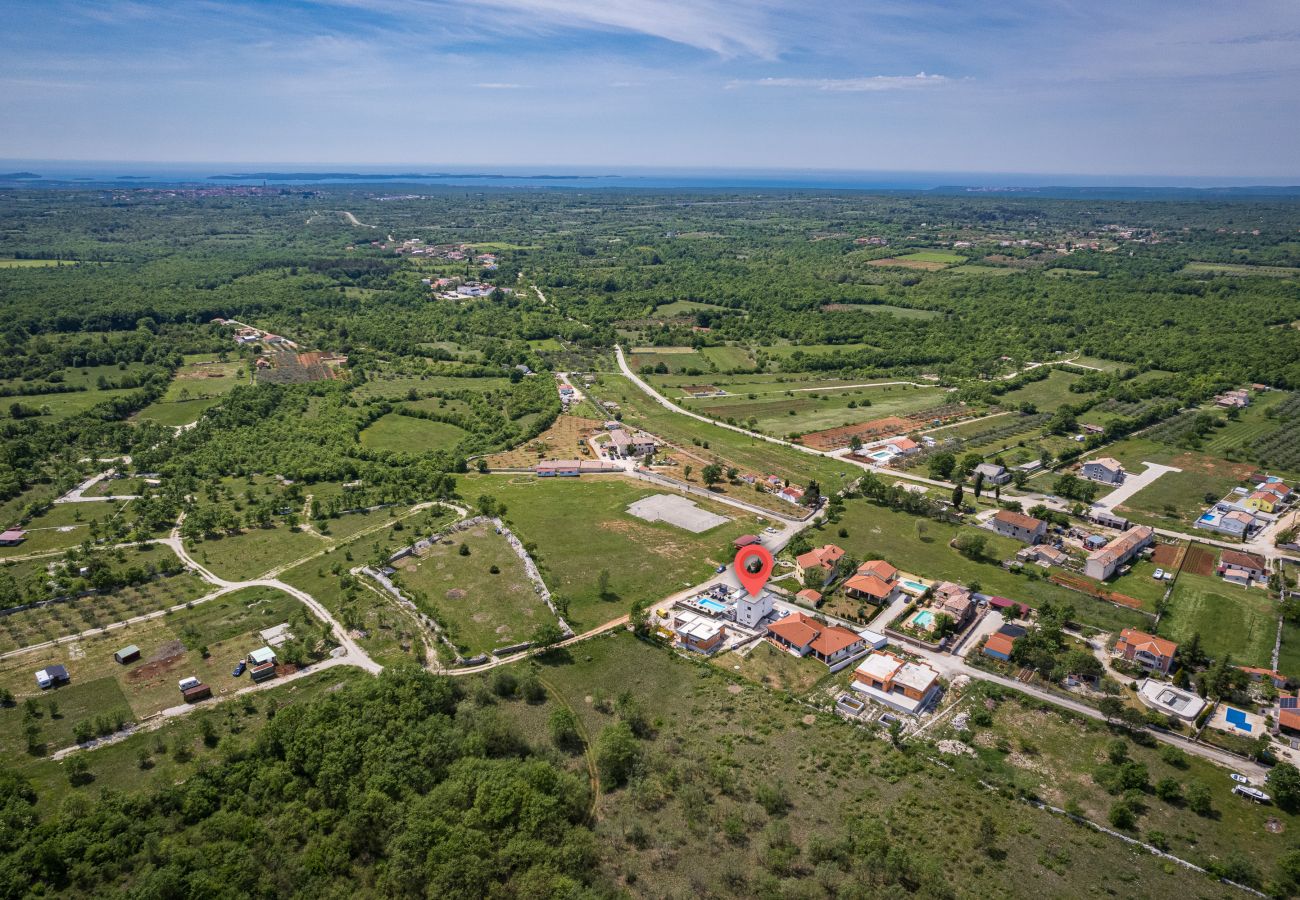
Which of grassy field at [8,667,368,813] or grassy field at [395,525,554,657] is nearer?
grassy field at [8,667,368,813]

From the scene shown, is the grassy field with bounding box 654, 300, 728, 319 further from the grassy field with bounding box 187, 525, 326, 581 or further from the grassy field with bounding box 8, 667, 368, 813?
the grassy field with bounding box 8, 667, 368, 813

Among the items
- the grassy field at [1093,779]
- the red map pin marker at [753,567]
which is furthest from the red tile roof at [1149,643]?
the red map pin marker at [753,567]

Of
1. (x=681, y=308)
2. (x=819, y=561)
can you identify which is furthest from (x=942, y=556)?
(x=681, y=308)

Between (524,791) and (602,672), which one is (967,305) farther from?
(524,791)

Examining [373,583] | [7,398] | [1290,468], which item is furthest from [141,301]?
[1290,468]

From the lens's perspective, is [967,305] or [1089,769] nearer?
[1089,769]

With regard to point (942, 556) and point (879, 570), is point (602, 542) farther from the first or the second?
point (942, 556)

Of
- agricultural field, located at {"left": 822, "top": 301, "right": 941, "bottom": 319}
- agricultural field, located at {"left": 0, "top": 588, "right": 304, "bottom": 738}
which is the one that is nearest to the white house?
agricultural field, located at {"left": 0, "top": 588, "right": 304, "bottom": 738}
